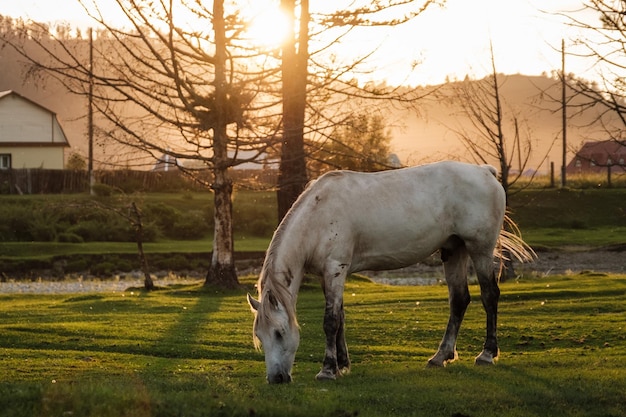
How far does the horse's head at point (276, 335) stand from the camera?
9.83 meters

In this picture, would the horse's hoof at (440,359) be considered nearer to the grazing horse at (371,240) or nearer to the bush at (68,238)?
the grazing horse at (371,240)

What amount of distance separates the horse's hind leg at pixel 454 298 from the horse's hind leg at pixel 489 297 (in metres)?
0.22

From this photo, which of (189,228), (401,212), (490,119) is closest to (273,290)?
(401,212)

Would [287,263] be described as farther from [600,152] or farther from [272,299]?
[600,152]

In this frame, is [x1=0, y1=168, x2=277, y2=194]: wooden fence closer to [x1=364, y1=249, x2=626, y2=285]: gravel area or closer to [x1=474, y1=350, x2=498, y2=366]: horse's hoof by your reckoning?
[x1=364, y1=249, x2=626, y2=285]: gravel area

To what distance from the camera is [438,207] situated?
37.3ft

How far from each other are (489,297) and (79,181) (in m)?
54.5

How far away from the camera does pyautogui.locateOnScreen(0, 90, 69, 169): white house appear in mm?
72062

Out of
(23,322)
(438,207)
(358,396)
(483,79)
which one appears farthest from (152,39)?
(358,396)

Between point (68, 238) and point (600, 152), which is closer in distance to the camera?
point (600, 152)

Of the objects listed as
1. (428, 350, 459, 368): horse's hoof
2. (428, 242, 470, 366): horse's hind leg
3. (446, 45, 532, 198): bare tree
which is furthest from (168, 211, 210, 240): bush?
(428, 350, 459, 368): horse's hoof

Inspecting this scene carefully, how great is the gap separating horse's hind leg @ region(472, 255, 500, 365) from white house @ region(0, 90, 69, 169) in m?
64.4

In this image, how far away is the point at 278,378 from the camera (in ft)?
32.2

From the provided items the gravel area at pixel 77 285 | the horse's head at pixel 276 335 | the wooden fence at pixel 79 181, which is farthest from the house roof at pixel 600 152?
the wooden fence at pixel 79 181
